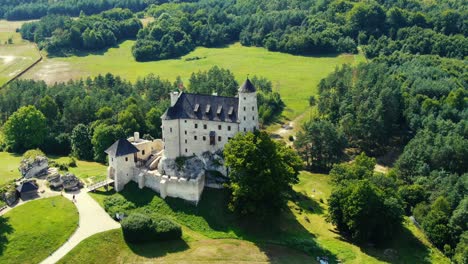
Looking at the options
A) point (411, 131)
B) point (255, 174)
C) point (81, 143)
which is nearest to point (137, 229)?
Result: point (255, 174)

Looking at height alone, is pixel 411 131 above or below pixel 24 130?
below

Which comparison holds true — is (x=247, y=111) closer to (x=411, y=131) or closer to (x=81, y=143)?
(x=81, y=143)

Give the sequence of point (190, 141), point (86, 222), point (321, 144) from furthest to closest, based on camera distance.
Result: point (321, 144)
point (190, 141)
point (86, 222)

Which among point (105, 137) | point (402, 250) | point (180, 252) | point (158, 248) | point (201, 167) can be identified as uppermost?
point (105, 137)

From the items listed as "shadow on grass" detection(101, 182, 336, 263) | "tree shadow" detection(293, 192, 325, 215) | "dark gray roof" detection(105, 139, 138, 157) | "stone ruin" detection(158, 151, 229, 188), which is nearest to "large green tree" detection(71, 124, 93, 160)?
"dark gray roof" detection(105, 139, 138, 157)

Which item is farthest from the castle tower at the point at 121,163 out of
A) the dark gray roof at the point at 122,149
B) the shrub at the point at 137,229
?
the shrub at the point at 137,229

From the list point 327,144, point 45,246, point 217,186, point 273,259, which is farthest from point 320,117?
point 45,246

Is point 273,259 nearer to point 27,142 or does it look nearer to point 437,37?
point 27,142
